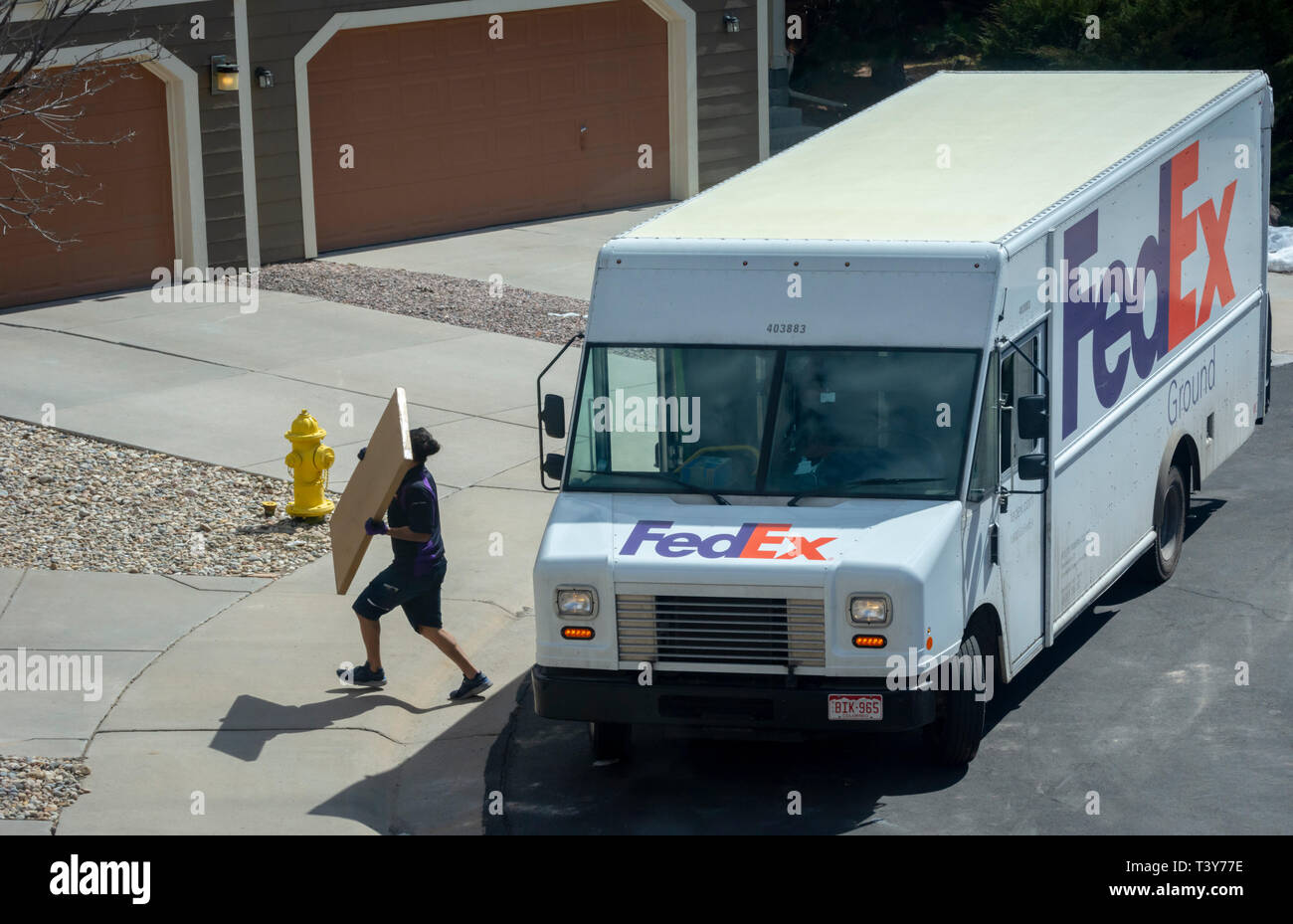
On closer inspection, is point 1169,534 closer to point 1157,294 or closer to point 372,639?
point 1157,294

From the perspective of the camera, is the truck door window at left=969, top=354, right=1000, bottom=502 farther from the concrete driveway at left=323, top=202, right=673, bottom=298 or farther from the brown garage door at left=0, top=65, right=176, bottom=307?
the brown garage door at left=0, top=65, right=176, bottom=307

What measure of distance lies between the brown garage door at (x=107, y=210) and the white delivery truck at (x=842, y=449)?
980cm

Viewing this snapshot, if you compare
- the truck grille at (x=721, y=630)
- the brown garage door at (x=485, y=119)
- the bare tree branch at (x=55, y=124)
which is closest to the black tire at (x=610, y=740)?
the truck grille at (x=721, y=630)

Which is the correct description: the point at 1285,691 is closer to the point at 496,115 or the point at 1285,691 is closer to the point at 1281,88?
the point at 496,115

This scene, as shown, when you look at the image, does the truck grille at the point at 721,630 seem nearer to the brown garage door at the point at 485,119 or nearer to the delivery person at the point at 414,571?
the delivery person at the point at 414,571

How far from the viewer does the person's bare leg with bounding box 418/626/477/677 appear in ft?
32.3

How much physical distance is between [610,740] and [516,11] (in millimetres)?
14525

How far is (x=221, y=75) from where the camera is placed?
19.0 m

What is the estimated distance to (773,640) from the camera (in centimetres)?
820

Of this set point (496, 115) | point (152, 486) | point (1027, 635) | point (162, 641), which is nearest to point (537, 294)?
point (496, 115)

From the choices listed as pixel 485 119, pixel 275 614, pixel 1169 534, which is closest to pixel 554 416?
pixel 275 614

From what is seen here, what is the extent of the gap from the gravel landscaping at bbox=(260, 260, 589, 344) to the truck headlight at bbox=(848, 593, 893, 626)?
10.0 meters

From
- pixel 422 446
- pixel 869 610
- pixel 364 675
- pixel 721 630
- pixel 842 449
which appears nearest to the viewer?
pixel 869 610

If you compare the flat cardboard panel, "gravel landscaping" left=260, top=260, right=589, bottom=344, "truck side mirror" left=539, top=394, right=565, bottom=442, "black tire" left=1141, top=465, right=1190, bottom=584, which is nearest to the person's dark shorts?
the flat cardboard panel
